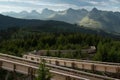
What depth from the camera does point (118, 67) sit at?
44.0 metres

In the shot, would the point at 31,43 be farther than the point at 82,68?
Yes

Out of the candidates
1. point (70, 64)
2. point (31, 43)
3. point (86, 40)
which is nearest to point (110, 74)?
point (70, 64)

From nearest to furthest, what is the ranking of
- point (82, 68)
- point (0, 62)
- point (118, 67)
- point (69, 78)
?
1. point (69, 78)
2. point (0, 62)
3. point (118, 67)
4. point (82, 68)

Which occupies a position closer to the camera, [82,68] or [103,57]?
[82,68]

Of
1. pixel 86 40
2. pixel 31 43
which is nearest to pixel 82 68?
pixel 31 43

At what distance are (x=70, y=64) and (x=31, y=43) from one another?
3771 inches

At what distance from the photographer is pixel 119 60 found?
74438 millimetres

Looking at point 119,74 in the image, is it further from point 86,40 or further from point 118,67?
point 86,40

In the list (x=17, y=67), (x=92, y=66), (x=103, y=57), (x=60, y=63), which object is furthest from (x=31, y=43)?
(x=17, y=67)

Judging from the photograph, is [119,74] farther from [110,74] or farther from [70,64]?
[70,64]

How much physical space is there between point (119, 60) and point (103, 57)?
3717 mm

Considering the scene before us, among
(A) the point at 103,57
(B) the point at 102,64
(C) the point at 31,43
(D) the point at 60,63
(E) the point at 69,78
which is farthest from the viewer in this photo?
(C) the point at 31,43

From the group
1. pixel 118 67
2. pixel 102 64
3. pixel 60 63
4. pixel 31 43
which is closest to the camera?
pixel 118 67

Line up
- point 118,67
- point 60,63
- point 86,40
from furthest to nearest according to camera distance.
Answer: point 86,40, point 60,63, point 118,67
